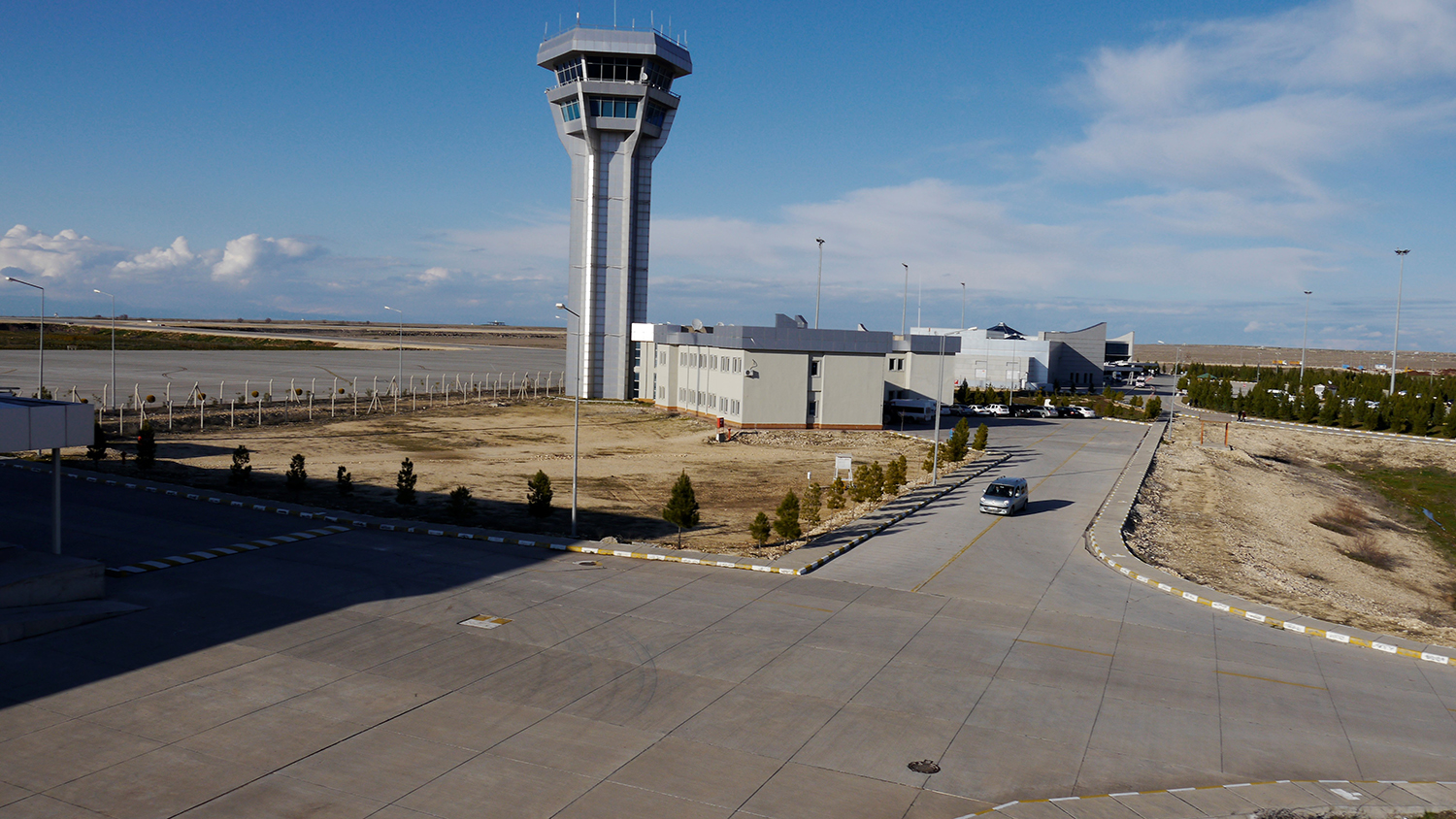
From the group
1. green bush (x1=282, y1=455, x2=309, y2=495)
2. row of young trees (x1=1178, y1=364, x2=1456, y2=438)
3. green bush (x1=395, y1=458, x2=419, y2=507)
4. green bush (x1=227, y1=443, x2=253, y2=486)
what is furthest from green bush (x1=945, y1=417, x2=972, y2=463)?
row of young trees (x1=1178, y1=364, x2=1456, y2=438)

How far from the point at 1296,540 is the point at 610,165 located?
233 feet

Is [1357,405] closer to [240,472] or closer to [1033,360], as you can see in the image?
[1033,360]

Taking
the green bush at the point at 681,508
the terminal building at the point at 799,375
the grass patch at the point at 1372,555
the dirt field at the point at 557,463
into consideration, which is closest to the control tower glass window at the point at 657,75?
the terminal building at the point at 799,375

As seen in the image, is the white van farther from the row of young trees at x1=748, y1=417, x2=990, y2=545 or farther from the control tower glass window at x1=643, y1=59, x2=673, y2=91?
the control tower glass window at x1=643, y1=59, x2=673, y2=91

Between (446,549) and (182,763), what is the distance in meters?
16.4

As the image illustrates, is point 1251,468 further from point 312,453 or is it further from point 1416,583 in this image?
point 312,453

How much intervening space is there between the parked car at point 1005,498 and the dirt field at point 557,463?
5719 mm

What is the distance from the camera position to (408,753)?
1586 cm

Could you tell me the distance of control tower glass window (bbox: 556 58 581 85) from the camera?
88438 mm

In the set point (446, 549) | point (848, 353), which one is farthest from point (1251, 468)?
point (446, 549)

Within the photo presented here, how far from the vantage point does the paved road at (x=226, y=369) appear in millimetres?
94438

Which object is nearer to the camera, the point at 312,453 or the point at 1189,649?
the point at 1189,649

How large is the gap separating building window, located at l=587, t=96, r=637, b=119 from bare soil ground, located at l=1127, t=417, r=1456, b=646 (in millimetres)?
60412

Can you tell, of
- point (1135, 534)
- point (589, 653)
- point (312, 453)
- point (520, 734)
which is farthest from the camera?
point (312, 453)
